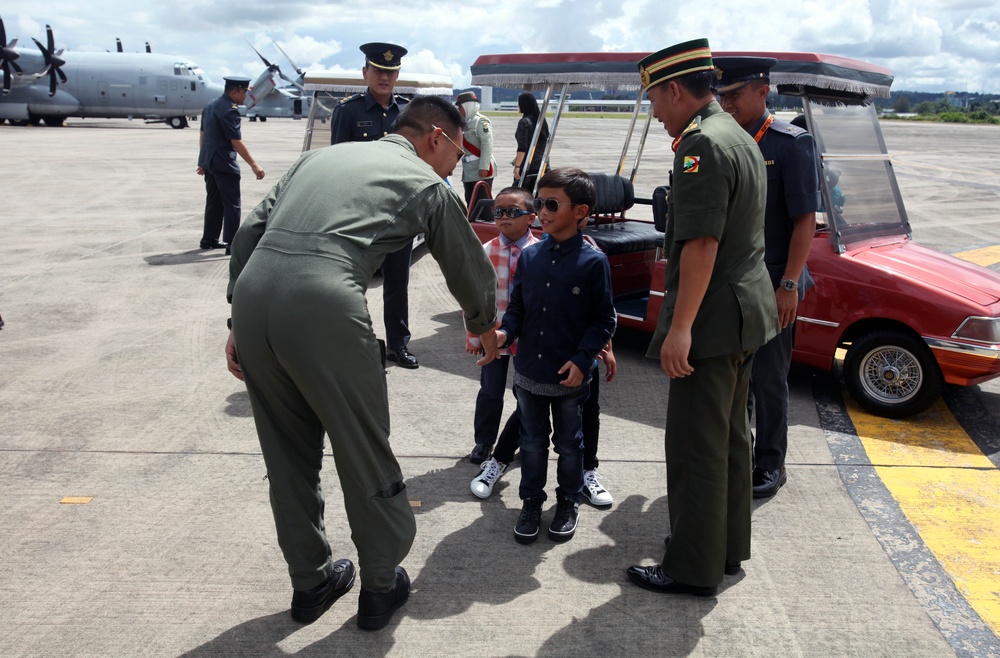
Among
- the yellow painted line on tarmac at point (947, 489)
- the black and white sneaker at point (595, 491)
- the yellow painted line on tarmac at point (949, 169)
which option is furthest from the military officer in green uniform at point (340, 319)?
the yellow painted line on tarmac at point (949, 169)

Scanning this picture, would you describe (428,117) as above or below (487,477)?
above

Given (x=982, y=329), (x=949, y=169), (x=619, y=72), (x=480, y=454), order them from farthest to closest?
(x=949, y=169)
(x=619, y=72)
(x=982, y=329)
(x=480, y=454)

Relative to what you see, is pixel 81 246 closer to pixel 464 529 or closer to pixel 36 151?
pixel 464 529

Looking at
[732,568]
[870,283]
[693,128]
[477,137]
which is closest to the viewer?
[693,128]

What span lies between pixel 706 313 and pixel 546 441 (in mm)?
1090

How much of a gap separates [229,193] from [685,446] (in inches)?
323

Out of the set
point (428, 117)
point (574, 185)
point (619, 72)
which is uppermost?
point (619, 72)

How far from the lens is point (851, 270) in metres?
5.02

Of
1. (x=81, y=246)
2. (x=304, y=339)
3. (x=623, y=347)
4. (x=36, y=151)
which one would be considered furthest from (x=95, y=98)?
(x=304, y=339)

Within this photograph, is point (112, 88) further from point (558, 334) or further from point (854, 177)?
point (558, 334)

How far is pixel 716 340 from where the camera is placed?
2.95 m

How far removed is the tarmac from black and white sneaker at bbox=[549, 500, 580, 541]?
0.21ft

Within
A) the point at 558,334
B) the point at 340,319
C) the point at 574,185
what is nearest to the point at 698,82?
the point at 574,185

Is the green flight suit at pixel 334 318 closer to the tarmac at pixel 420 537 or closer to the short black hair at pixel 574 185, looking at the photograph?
the tarmac at pixel 420 537
